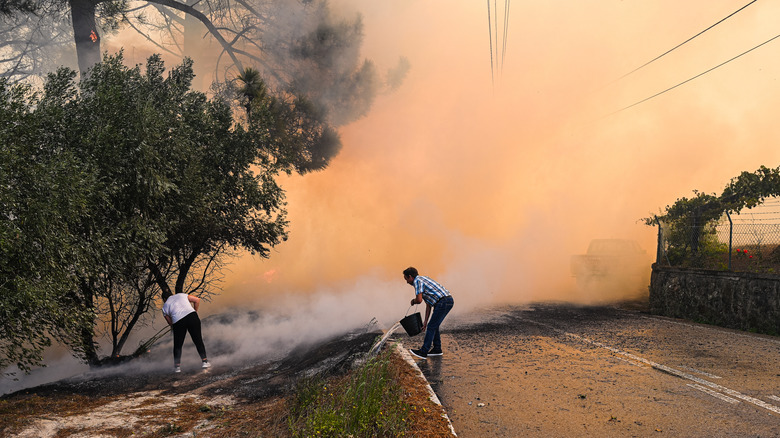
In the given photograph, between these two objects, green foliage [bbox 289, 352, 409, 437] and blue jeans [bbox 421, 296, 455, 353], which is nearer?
green foliage [bbox 289, 352, 409, 437]

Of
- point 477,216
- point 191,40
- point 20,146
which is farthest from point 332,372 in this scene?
point 191,40

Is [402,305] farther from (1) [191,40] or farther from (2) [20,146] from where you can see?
(1) [191,40]

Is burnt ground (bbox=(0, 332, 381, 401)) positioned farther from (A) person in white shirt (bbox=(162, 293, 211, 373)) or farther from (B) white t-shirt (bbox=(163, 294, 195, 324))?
(B) white t-shirt (bbox=(163, 294, 195, 324))

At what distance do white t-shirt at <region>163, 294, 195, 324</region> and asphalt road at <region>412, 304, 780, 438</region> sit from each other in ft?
14.7

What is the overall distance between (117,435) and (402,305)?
10842mm

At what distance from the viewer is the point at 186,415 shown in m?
7.00

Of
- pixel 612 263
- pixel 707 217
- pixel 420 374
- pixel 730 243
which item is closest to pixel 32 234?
pixel 420 374

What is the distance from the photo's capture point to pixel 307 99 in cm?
1938

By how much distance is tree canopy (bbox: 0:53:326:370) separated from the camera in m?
7.48

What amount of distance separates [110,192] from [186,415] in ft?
15.3

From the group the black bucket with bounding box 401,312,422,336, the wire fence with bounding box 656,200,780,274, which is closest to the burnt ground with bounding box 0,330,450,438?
the black bucket with bounding box 401,312,422,336

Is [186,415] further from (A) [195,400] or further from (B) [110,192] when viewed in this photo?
(B) [110,192]

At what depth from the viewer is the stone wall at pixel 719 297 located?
10.2 meters

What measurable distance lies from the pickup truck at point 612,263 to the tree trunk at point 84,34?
19707mm
